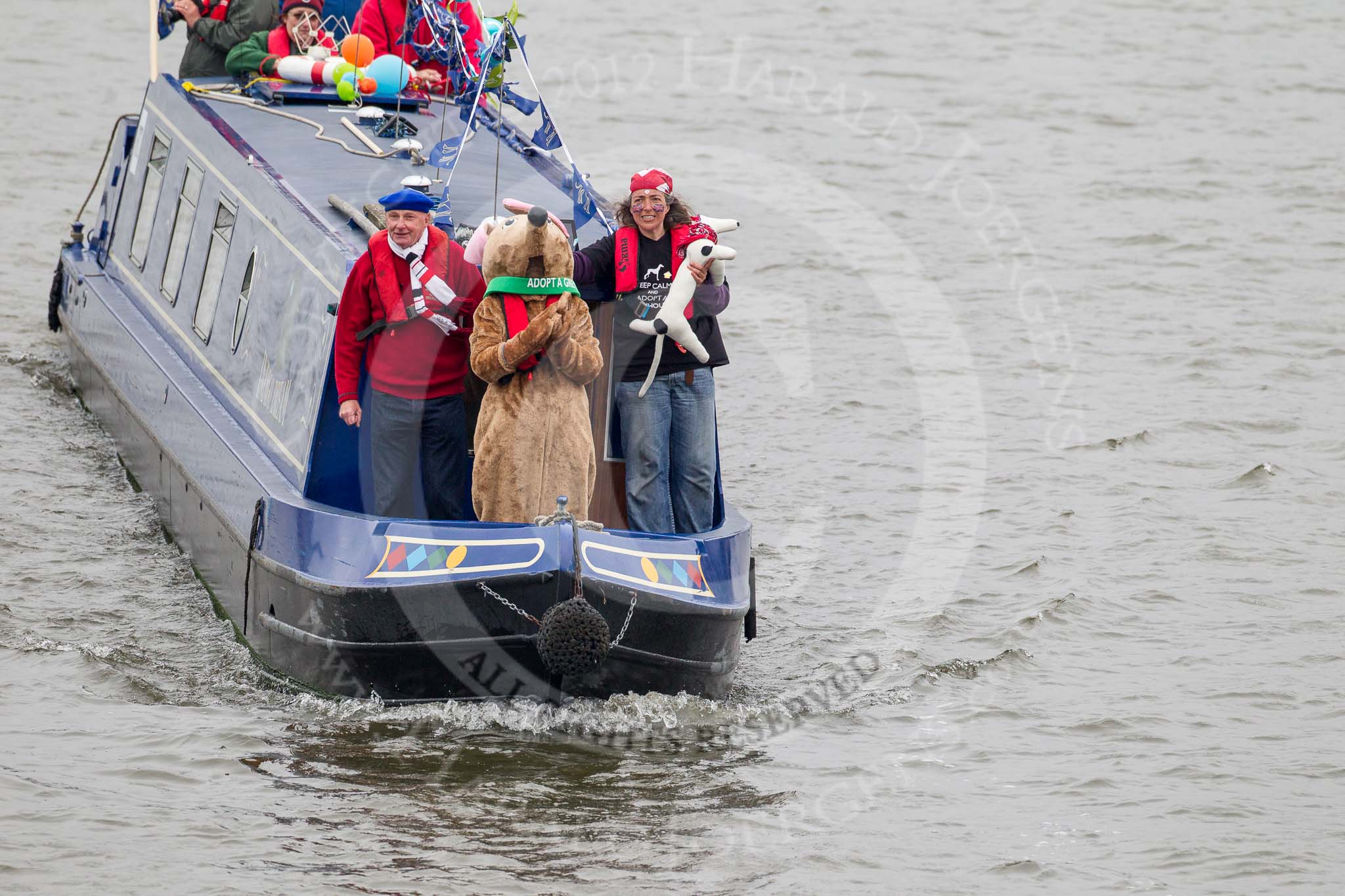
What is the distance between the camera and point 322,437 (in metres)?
8.76

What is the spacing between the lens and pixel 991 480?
488 inches

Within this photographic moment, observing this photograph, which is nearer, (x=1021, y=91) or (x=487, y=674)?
(x=487, y=674)

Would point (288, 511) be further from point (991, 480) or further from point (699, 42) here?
point (699, 42)

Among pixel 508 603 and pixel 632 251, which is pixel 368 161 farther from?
pixel 508 603

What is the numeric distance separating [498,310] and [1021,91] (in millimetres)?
15647

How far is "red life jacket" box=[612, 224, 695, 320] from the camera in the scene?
28.2ft

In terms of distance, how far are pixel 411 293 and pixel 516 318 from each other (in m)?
0.56

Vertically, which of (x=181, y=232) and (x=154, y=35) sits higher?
(x=154, y=35)

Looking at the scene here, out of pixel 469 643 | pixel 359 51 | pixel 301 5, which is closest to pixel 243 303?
pixel 359 51

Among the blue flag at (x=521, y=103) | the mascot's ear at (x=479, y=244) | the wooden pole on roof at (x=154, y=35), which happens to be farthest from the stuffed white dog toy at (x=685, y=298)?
the wooden pole on roof at (x=154, y=35)

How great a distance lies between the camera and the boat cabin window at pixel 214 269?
10523 millimetres

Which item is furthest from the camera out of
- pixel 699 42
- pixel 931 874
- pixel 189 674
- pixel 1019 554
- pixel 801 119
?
pixel 699 42

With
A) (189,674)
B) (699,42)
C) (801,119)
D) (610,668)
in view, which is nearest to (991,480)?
(610,668)

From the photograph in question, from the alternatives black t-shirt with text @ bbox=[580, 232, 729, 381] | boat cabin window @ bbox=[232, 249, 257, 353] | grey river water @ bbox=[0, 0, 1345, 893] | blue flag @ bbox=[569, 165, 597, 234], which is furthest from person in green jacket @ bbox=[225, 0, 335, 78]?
black t-shirt with text @ bbox=[580, 232, 729, 381]
